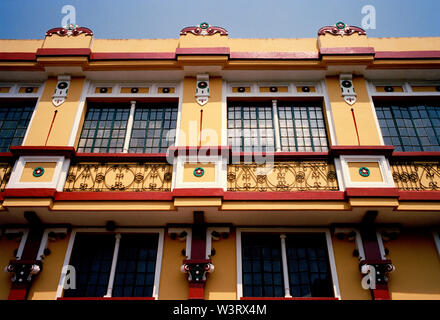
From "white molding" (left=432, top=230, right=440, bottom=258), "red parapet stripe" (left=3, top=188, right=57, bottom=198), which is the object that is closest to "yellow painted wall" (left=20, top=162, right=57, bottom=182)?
"red parapet stripe" (left=3, top=188, right=57, bottom=198)

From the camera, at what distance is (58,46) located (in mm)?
11336

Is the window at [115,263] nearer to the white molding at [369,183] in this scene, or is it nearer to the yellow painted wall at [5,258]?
the yellow painted wall at [5,258]

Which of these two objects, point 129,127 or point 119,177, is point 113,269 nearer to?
point 119,177

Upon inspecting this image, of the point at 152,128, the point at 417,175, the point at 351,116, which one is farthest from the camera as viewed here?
the point at 152,128

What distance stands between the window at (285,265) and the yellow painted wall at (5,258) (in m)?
5.17

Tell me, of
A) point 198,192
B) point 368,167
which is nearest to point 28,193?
point 198,192

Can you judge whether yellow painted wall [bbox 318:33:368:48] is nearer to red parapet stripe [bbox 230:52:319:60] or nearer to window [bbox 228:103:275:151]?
red parapet stripe [bbox 230:52:319:60]

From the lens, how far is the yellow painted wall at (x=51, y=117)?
9.79m

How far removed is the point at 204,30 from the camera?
1180 cm

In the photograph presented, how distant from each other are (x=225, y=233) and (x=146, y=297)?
2.22 meters

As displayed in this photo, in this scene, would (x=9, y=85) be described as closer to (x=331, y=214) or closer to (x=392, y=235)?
(x=331, y=214)

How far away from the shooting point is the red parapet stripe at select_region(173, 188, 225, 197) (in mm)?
8472

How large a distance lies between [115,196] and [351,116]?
643 cm

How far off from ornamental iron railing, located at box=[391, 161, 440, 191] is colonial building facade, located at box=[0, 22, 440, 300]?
1.3 inches
